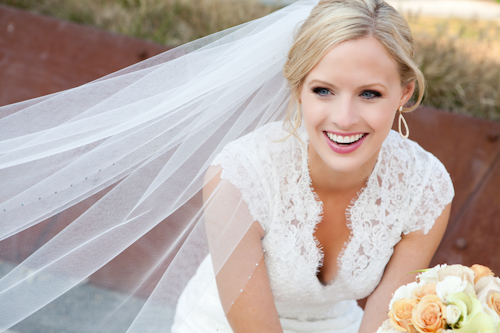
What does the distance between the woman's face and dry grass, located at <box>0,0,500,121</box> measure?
1994 mm

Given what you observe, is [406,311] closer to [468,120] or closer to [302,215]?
[302,215]

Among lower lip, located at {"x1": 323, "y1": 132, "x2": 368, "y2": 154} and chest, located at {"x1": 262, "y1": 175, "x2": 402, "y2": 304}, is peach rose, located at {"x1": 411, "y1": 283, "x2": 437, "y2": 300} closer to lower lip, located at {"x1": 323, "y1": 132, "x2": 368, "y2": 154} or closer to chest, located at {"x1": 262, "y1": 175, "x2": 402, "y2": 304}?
lower lip, located at {"x1": 323, "y1": 132, "x2": 368, "y2": 154}

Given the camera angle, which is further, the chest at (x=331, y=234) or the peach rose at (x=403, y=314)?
the chest at (x=331, y=234)

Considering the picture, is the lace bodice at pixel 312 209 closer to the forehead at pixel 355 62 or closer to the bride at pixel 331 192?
the bride at pixel 331 192

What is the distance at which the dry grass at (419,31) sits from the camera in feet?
11.9

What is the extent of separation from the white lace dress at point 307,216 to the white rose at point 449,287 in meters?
0.83

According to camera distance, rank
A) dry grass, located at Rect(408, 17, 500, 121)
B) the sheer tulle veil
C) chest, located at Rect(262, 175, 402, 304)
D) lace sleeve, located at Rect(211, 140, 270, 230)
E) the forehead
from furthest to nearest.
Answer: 1. dry grass, located at Rect(408, 17, 500, 121)
2. chest, located at Rect(262, 175, 402, 304)
3. lace sleeve, located at Rect(211, 140, 270, 230)
4. the forehead
5. the sheer tulle veil

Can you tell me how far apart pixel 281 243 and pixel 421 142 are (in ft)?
5.87

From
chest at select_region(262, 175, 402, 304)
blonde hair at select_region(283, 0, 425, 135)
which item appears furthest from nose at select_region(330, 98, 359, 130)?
chest at select_region(262, 175, 402, 304)

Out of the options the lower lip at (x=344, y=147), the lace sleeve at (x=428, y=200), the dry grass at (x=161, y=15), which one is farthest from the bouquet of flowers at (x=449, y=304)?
the dry grass at (x=161, y=15)

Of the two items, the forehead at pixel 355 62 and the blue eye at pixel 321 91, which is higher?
the forehead at pixel 355 62

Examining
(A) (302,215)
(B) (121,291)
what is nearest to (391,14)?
(A) (302,215)

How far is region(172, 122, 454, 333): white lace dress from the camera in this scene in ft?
6.34

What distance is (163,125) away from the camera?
5.57 ft
